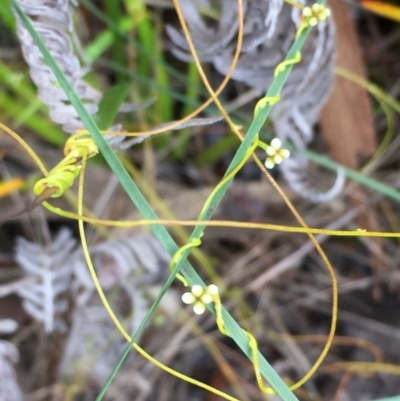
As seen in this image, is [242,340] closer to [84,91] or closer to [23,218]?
[84,91]

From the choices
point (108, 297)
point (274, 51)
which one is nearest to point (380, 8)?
point (274, 51)

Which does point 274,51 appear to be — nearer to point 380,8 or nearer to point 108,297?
point 380,8

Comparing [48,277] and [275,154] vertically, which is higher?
[275,154]

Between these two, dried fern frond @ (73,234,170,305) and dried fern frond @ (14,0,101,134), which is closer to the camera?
dried fern frond @ (14,0,101,134)

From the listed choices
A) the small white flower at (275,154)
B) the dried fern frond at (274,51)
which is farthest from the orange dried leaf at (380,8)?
the small white flower at (275,154)

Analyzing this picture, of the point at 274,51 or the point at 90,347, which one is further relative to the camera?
the point at 90,347

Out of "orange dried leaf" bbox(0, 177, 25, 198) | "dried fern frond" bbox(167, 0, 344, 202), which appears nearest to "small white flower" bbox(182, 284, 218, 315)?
"dried fern frond" bbox(167, 0, 344, 202)

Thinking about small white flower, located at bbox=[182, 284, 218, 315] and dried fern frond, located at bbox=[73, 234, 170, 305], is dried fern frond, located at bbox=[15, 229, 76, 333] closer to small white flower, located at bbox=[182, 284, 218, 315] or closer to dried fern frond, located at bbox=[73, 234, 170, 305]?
dried fern frond, located at bbox=[73, 234, 170, 305]
